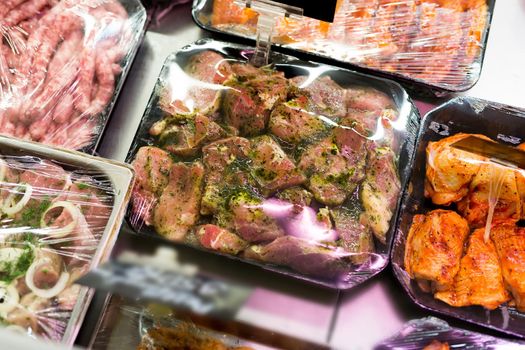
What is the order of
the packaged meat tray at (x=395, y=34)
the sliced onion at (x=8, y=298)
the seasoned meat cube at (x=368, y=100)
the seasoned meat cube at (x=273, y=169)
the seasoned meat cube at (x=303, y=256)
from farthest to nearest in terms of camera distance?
the packaged meat tray at (x=395, y=34), the seasoned meat cube at (x=368, y=100), the seasoned meat cube at (x=273, y=169), the seasoned meat cube at (x=303, y=256), the sliced onion at (x=8, y=298)

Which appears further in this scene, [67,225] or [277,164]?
[277,164]

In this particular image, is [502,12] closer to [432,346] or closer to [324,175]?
[324,175]

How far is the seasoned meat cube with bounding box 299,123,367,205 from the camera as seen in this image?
1.93m

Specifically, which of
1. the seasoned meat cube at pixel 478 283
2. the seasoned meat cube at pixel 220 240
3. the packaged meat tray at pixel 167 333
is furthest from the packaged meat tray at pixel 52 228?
the seasoned meat cube at pixel 478 283

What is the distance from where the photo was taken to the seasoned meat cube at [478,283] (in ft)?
6.03

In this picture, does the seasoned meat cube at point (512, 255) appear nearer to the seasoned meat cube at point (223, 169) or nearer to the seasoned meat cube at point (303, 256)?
the seasoned meat cube at point (303, 256)

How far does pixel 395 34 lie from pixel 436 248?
3.44ft

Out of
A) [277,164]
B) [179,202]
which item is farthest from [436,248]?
[179,202]

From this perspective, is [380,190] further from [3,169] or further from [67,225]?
[3,169]

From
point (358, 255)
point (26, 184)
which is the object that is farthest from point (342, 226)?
point (26, 184)

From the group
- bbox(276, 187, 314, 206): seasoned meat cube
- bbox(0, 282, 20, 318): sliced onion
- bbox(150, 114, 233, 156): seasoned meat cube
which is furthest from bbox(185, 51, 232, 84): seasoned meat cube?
bbox(0, 282, 20, 318): sliced onion

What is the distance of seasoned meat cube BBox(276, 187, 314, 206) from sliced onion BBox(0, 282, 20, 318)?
0.93 metres

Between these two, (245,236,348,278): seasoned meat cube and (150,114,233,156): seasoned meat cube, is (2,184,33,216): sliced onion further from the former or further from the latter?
(245,236,348,278): seasoned meat cube

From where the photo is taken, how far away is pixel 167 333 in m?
1.52
